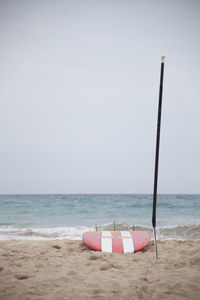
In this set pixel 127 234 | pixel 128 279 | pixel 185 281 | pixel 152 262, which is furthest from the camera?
pixel 127 234

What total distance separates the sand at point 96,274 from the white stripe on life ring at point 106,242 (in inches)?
12.0

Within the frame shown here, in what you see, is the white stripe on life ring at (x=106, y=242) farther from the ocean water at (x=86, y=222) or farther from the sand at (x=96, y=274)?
the ocean water at (x=86, y=222)

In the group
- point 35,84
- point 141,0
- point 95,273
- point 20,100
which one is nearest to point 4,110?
point 20,100

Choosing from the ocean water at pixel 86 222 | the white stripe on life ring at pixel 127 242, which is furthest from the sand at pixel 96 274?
the ocean water at pixel 86 222

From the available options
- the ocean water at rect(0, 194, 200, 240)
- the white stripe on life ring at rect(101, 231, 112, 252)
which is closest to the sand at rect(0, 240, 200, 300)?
the white stripe on life ring at rect(101, 231, 112, 252)

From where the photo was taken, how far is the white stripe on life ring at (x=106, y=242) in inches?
152

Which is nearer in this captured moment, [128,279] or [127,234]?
[128,279]

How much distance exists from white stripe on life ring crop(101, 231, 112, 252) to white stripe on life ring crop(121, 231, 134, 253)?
28 cm

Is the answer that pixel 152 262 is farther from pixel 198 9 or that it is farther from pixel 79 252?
pixel 198 9

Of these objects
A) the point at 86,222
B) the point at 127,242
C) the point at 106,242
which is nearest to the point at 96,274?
the point at 106,242

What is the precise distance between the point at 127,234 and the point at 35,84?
13.2 m

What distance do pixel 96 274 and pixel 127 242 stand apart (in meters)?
1.68

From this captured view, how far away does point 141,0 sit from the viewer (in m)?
26.6

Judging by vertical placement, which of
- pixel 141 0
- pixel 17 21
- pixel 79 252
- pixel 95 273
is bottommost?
pixel 79 252
